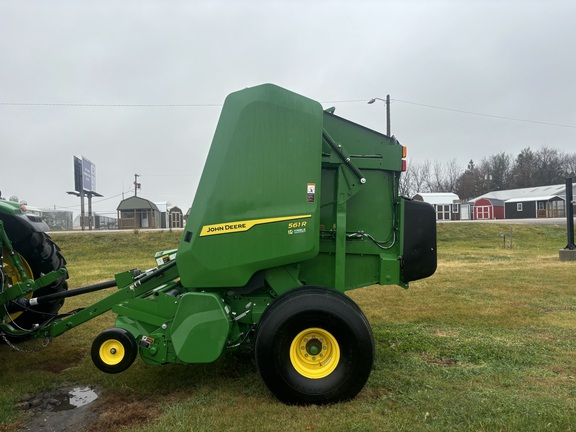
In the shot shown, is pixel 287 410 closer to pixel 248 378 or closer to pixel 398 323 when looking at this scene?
pixel 248 378

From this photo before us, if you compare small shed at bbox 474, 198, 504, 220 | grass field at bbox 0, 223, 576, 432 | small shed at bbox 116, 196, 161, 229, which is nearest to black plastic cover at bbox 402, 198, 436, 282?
grass field at bbox 0, 223, 576, 432

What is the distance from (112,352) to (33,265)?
187 cm

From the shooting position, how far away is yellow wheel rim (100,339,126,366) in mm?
3320

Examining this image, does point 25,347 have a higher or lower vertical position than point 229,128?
lower

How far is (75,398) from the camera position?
11.3 ft

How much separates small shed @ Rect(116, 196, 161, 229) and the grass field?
34.8 metres

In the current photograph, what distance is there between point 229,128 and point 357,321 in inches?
73.4

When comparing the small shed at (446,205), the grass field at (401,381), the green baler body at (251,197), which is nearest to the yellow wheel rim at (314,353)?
the grass field at (401,381)

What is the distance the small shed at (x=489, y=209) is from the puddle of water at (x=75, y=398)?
51.2m

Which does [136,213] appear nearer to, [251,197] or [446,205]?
[446,205]

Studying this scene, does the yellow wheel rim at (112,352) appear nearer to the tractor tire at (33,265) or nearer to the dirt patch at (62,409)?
the dirt patch at (62,409)

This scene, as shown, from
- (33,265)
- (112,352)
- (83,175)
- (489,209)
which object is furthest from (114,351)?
(489,209)

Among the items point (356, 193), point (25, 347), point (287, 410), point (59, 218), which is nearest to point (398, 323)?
point (356, 193)

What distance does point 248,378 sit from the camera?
144 inches
